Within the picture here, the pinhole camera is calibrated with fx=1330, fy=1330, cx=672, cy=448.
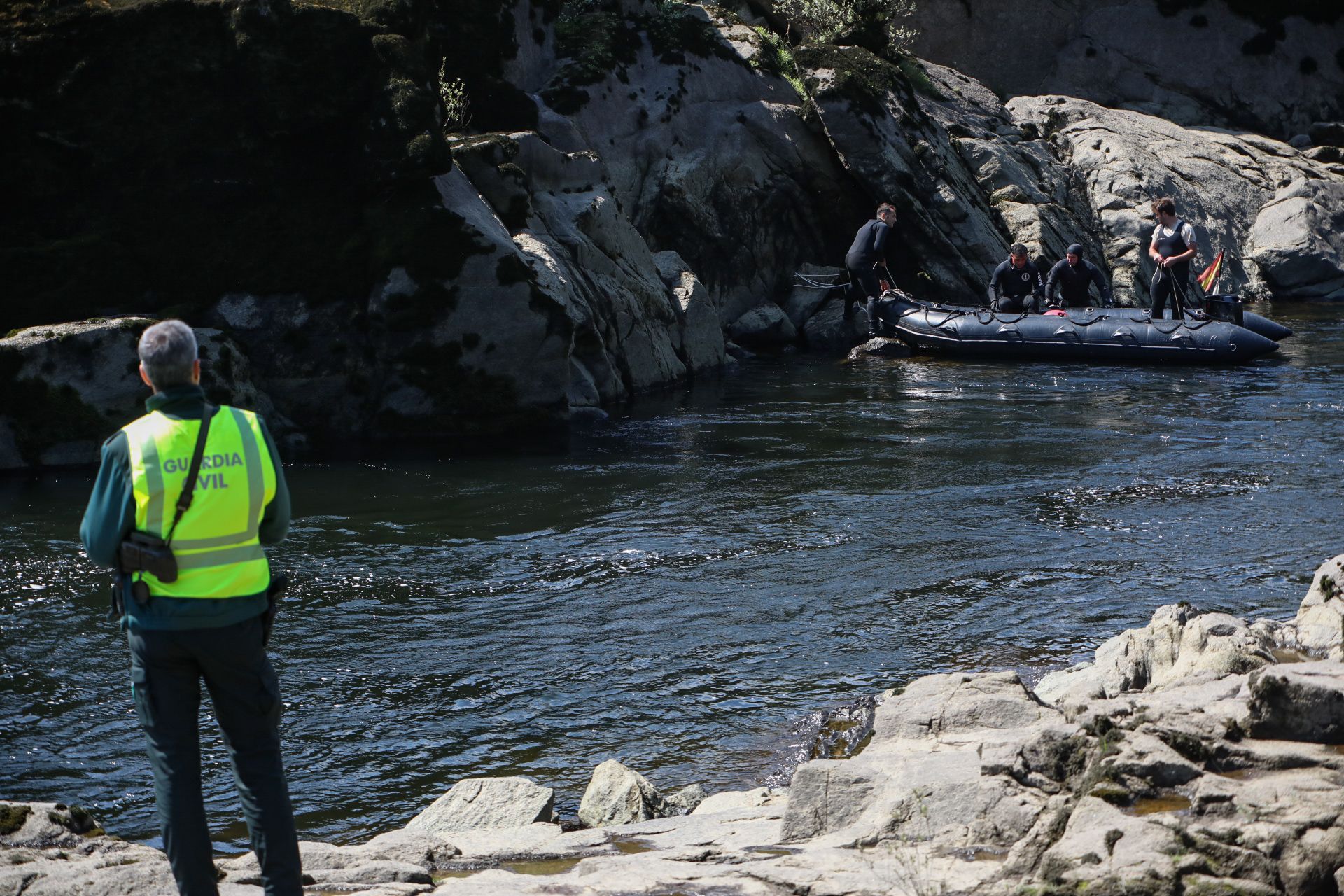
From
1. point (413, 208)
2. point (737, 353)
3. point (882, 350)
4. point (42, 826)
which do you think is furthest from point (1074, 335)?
point (42, 826)

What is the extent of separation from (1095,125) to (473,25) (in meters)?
15.8

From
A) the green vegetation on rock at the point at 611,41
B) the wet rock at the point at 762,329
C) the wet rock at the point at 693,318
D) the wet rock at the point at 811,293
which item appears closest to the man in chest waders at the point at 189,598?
the wet rock at the point at 693,318

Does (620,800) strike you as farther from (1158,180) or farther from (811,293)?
(1158,180)

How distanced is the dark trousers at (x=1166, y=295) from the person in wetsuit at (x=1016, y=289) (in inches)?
74.2

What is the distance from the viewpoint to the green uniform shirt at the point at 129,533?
13.1 ft

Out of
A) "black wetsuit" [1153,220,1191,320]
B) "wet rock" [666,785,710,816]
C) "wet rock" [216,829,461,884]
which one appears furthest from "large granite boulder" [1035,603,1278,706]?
"black wetsuit" [1153,220,1191,320]

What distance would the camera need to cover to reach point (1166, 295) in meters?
21.1

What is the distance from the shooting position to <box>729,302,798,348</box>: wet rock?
23.5m

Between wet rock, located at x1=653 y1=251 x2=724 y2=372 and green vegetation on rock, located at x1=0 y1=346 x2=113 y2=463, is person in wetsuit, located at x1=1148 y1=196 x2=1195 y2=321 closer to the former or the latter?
wet rock, located at x1=653 y1=251 x2=724 y2=372

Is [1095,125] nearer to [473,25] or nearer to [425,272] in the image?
[473,25]

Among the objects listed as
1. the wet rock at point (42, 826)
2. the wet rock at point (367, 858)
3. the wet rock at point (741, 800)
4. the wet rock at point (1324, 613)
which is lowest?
the wet rock at point (741, 800)

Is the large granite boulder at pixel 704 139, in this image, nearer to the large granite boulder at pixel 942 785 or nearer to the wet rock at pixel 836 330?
the wet rock at pixel 836 330

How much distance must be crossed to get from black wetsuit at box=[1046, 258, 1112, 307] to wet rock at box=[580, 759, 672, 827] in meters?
17.0

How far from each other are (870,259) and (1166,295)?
4754mm
